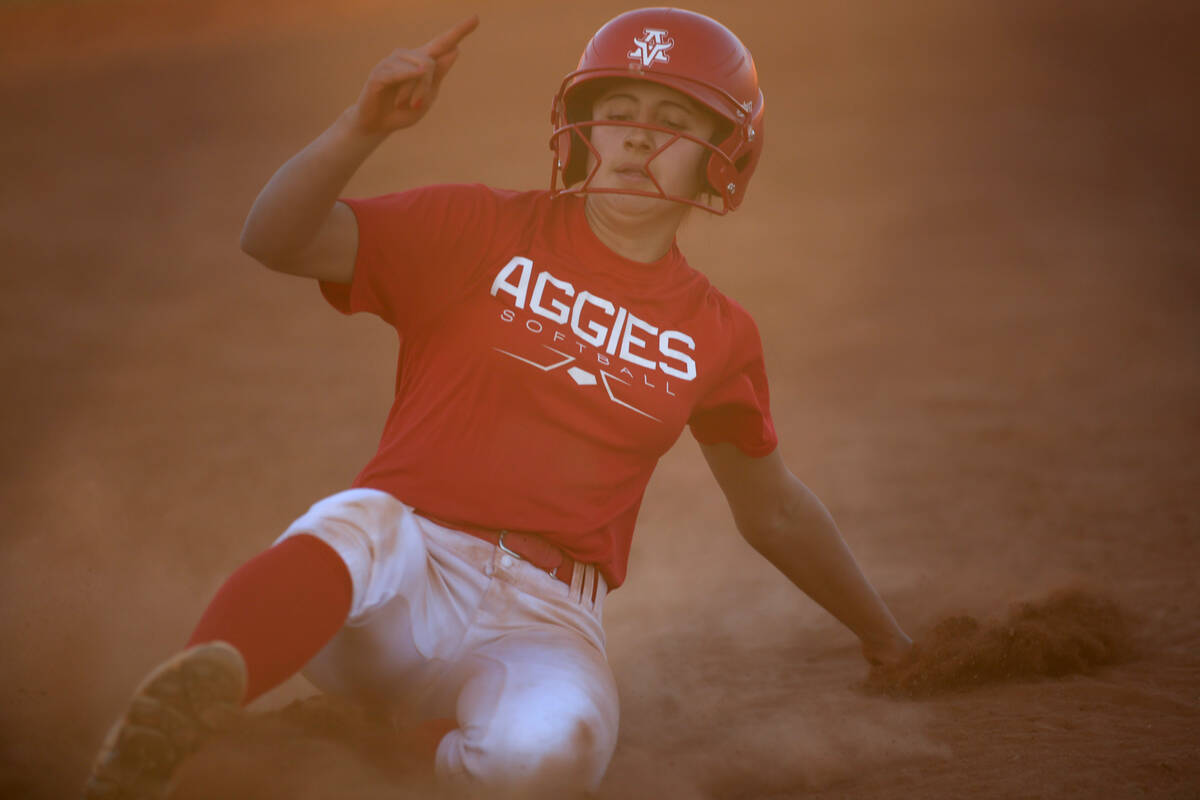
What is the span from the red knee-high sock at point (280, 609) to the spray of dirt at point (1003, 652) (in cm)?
168

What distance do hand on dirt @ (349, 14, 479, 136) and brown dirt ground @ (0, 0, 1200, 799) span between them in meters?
1.15

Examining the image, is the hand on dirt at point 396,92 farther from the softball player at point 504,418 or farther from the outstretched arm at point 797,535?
the outstretched arm at point 797,535

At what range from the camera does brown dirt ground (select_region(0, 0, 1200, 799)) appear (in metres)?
2.58

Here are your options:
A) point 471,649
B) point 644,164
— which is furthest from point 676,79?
point 471,649

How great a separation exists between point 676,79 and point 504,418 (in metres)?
0.87

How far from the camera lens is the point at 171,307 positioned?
7004 mm

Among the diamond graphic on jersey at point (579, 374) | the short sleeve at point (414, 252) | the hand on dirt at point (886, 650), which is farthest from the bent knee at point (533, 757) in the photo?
the hand on dirt at point (886, 650)

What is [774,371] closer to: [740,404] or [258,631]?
[740,404]

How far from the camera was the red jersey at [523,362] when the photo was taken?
2.09 meters

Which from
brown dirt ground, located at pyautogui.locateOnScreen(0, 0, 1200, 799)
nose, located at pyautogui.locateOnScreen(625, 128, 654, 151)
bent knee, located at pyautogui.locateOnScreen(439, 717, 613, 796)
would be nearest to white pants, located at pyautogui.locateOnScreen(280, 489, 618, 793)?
bent knee, located at pyautogui.locateOnScreen(439, 717, 613, 796)

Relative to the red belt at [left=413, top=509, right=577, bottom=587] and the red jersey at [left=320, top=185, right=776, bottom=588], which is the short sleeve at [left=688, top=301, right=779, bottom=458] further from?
the red belt at [left=413, top=509, right=577, bottom=587]

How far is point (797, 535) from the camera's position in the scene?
111 inches

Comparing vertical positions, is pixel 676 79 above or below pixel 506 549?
above

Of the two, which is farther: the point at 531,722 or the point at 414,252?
the point at 414,252
